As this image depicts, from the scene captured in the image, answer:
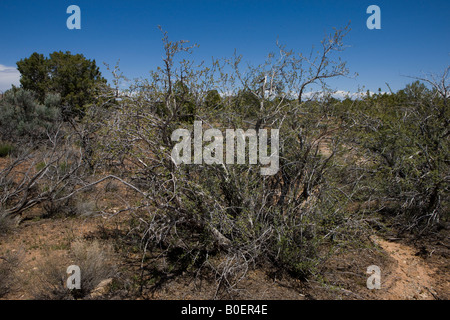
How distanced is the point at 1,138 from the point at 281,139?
36.7ft

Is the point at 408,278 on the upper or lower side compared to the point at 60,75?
lower

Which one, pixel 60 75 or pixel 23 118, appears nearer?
pixel 23 118

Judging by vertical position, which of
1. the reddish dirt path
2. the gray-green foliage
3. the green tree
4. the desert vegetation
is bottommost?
the reddish dirt path

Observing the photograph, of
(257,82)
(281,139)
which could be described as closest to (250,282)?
(281,139)

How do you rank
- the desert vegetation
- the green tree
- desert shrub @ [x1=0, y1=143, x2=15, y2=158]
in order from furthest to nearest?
the green tree < desert shrub @ [x1=0, y1=143, x2=15, y2=158] < the desert vegetation

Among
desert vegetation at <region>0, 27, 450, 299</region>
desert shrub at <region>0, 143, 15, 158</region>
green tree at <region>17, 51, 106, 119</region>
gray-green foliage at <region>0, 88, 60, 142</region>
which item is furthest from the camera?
green tree at <region>17, 51, 106, 119</region>

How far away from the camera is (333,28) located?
4.69 meters

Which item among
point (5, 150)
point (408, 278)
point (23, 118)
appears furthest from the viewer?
point (23, 118)

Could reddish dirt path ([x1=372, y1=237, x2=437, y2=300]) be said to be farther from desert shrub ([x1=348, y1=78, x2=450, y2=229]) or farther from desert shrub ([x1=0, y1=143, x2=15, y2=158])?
desert shrub ([x1=0, y1=143, x2=15, y2=158])

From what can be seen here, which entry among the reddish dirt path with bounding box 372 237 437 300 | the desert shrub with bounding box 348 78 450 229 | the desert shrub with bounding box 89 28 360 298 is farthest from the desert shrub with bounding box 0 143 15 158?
the reddish dirt path with bounding box 372 237 437 300

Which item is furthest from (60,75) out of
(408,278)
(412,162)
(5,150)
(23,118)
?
(408,278)

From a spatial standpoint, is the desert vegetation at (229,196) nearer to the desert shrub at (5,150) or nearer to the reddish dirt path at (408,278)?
the reddish dirt path at (408,278)

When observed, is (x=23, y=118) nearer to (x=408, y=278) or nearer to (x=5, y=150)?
(x=5, y=150)
